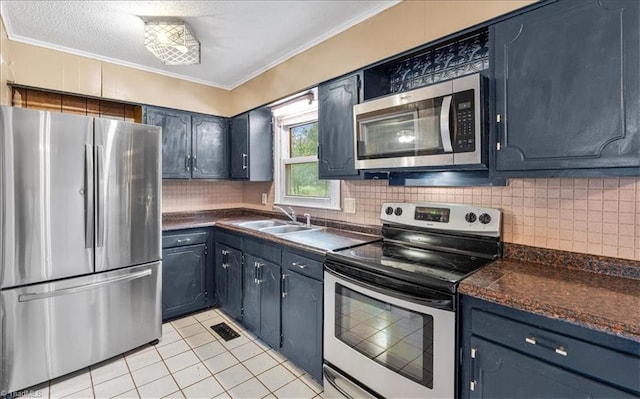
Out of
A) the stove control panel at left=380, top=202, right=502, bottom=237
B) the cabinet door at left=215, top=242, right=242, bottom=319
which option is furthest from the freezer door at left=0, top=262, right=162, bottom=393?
the stove control panel at left=380, top=202, right=502, bottom=237

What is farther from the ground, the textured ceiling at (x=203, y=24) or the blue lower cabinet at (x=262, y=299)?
the textured ceiling at (x=203, y=24)

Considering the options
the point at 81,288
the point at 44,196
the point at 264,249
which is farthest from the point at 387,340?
the point at 44,196

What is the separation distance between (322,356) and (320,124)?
1.63 metres

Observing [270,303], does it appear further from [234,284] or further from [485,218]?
[485,218]

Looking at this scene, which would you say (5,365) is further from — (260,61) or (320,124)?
(260,61)

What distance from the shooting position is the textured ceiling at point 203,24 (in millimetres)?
1974

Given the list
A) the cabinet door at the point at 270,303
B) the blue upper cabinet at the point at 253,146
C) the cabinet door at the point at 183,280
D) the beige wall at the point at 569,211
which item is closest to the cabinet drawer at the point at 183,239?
the cabinet door at the point at 183,280

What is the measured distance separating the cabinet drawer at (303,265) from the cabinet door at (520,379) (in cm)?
94

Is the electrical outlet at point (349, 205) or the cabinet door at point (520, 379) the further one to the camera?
the electrical outlet at point (349, 205)

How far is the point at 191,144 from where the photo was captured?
333cm

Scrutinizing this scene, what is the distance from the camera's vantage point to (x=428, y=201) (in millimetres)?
2000

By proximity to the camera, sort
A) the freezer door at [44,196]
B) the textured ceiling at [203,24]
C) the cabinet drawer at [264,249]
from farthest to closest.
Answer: the cabinet drawer at [264,249] → the textured ceiling at [203,24] → the freezer door at [44,196]

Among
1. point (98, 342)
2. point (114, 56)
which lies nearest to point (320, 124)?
point (114, 56)

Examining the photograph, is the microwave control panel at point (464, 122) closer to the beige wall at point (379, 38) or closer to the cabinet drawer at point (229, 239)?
the beige wall at point (379, 38)
